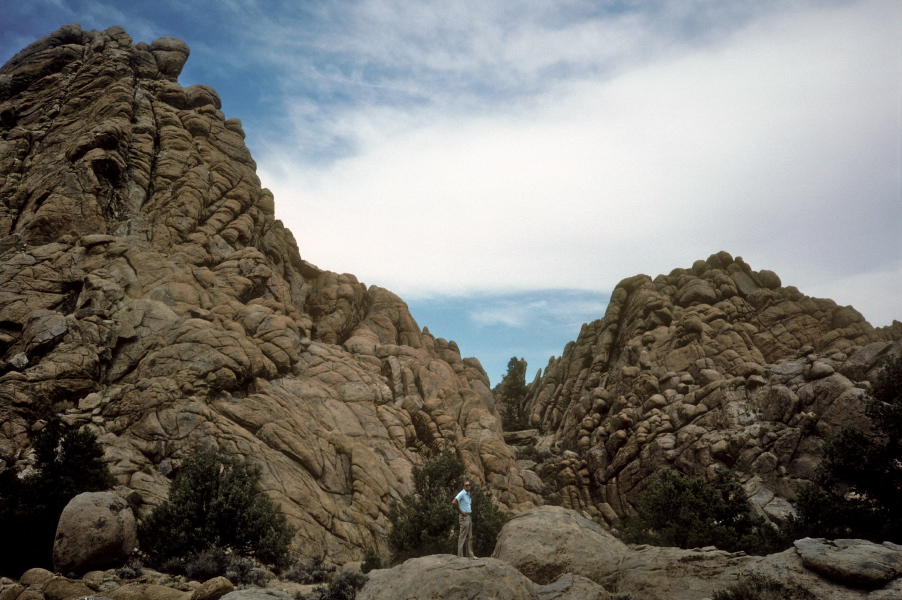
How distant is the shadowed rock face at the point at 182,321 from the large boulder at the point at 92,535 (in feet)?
27.9

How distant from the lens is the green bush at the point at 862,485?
29406mm

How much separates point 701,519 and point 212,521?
29.8 meters

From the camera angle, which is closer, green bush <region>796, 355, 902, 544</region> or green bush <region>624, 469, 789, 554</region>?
green bush <region>796, 355, 902, 544</region>

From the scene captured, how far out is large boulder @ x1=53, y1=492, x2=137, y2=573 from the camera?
63.0ft

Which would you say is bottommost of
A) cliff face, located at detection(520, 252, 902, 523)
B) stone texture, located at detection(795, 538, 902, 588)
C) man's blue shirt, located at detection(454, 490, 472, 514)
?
stone texture, located at detection(795, 538, 902, 588)

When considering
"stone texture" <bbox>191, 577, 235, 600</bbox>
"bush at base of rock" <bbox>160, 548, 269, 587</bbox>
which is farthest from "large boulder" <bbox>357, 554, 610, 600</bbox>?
"bush at base of rock" <bbox>160, 548, 269, 587</bbox>

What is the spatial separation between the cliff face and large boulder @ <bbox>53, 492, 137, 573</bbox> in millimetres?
45074

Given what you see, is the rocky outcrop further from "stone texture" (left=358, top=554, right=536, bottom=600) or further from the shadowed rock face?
the shadowed rock face

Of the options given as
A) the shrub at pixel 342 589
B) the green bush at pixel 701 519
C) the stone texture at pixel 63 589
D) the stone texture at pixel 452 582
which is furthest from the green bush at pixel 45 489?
the green bush at pixel 701 519

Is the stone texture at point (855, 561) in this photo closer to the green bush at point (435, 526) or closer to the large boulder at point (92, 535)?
the green bush at point (435, 526)

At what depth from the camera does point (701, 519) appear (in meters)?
34.1

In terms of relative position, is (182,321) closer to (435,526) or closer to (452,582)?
(435,526)

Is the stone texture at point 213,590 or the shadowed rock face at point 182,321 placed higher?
the shadowed rock face at point 182,321

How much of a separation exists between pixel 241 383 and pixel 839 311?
72.5 m
